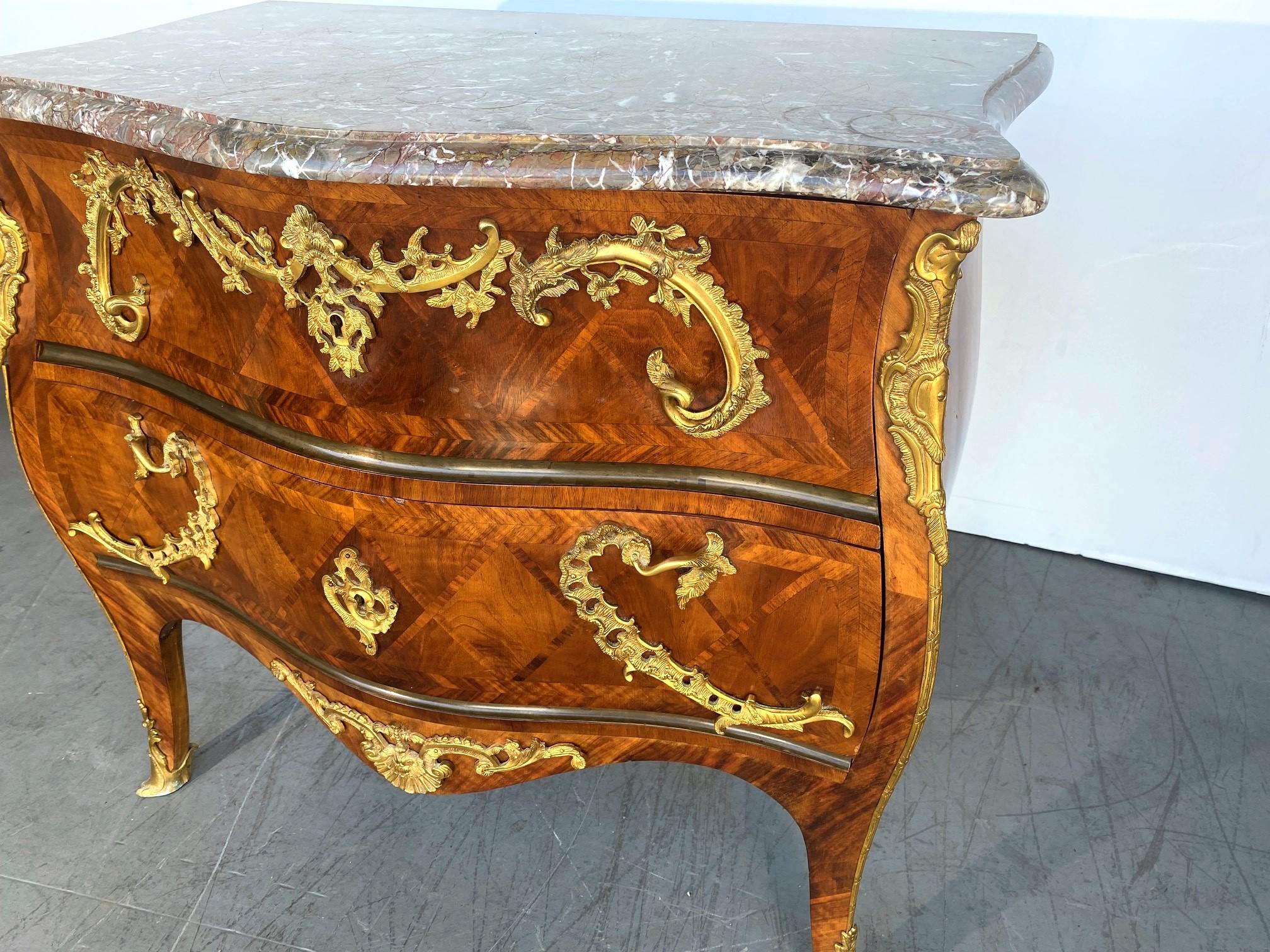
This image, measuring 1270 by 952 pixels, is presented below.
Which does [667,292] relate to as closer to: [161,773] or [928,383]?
[928,383]

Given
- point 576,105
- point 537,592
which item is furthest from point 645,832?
point 576,105

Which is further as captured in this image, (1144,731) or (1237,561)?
(1237,561)

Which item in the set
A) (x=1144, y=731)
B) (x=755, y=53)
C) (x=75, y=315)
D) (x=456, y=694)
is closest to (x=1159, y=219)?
(x=1144, y=731)

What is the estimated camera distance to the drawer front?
32.2 inches

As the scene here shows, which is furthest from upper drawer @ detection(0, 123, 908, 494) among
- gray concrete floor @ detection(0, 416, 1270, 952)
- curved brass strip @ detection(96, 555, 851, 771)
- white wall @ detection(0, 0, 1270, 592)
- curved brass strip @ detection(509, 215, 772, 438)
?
white wall @ detection(0, 0, 1270, 592)

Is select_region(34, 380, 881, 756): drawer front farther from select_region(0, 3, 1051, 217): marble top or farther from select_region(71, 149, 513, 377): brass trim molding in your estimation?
select_region(0, 3, 1051, 217): marble top

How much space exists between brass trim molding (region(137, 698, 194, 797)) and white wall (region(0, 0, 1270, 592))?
3.94ft

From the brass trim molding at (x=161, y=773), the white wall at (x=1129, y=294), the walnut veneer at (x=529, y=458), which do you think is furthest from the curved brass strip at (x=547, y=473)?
the white wall at (x=1129, y=294)

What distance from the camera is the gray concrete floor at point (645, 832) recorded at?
1.19 m

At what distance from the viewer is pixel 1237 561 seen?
1754mm

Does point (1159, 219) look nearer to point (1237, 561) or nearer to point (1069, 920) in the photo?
point (1237, 561)

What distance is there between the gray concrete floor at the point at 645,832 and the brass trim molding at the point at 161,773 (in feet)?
0.06

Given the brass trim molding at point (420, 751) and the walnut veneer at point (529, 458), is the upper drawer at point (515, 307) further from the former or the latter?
the brass trim molding at point (420, 751)

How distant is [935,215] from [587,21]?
774mm
